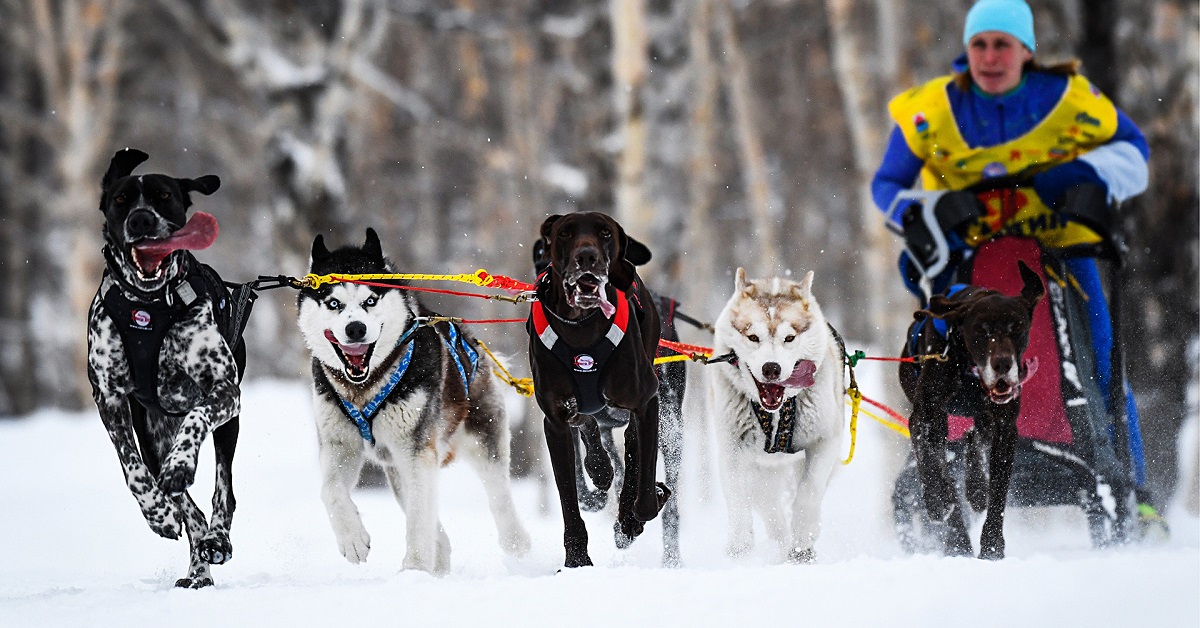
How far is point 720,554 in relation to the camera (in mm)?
5359

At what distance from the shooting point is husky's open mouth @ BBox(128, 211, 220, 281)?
3.98m

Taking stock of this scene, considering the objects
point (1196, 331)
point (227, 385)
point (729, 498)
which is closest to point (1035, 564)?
point (729, 498)

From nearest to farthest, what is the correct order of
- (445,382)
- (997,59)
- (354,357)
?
1. (354,357)
2. (445,382)
3. (997,59)

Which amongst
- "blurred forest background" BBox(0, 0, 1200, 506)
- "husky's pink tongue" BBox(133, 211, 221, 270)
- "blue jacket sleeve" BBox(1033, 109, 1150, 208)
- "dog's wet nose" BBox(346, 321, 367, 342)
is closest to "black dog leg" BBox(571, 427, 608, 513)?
"dog's wet nose" BBox(346, 321, 367, 342)

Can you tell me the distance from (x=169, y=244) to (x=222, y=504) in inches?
33.1

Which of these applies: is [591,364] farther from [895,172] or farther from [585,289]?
[895,172]

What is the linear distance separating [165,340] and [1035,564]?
2725mm

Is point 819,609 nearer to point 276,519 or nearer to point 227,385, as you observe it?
point 227,385

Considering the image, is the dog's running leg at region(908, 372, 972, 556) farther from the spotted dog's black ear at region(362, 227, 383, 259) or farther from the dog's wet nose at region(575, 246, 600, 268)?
the spotted dog's black ear at region(362, 227, 383, 259)

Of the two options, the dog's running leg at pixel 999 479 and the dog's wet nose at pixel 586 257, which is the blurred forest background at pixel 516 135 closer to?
the dog's running leg at pixel 999 479

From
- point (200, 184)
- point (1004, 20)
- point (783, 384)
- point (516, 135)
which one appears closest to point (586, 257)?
point (783, 384)

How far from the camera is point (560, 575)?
3.91 meters

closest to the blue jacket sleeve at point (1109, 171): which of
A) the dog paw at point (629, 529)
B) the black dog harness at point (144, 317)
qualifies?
the dog paw at point (629, 529)

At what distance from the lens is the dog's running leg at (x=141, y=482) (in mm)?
4039
